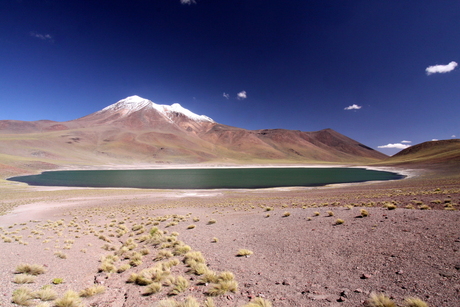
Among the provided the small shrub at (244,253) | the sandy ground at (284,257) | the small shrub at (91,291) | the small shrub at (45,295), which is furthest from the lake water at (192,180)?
the small shrub at (45,295)

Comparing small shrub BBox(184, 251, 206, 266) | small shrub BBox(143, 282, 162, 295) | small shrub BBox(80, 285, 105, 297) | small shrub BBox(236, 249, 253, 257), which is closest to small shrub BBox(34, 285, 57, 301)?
small shrub BBox(80, 285, 105, 297)

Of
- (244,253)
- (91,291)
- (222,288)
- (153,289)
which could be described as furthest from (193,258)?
(91,291)

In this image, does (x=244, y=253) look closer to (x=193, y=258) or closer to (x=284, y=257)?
(x=284, y=257)

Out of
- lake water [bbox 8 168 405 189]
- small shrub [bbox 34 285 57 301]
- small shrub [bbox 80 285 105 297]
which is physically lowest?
small shrub [bbox 80 285 105 297]

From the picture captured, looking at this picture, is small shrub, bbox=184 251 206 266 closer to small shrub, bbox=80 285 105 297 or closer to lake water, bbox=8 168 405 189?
small shrub, bbox=80 285 105 297

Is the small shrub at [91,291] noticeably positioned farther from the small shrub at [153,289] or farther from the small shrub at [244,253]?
the small shrub at [244,253]

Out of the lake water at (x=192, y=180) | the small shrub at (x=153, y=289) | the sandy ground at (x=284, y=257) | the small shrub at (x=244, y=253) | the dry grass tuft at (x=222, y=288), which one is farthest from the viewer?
the lake water at (x=192, y=180)

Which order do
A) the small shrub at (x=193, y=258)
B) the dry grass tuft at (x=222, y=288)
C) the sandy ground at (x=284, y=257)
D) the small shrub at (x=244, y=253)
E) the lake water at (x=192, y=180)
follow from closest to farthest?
the sandy ground at (x=284, y=257) < the dry grass tuft at (x=222, y=288) < the small shrub at (x=193, y=258) < the small shrub at (x=244, y=253) < the lake water at (x=192, y=180)

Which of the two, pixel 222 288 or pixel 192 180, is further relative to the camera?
pixel 192 180

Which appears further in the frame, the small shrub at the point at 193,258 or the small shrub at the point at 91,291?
the small shrub at the point at 193,258

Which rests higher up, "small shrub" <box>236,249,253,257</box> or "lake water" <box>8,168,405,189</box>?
"lake water" <box>8,168,405,189</box>

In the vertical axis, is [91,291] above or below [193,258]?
below

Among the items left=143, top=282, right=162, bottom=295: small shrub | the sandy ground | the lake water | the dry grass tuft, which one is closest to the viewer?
the sandy ground

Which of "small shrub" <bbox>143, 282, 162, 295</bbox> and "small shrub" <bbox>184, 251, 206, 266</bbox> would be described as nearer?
"small shrub" <bbox>143, 282, 162, 295</bbox>
